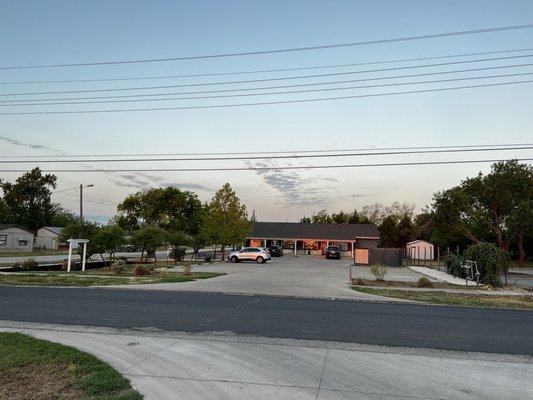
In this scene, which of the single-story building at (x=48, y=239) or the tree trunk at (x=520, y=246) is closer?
the tree trunk at (x=520, y=246)

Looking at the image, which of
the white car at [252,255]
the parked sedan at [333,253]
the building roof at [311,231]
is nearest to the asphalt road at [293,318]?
the white car at [252,255]

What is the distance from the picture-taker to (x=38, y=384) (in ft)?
20.9

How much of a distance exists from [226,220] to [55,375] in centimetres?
3943

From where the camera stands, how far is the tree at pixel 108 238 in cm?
3322

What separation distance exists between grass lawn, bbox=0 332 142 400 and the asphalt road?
302 centimetres

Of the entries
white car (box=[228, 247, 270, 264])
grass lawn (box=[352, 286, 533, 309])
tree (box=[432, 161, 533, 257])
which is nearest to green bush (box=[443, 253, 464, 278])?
grass lawn (box=[352, 286, 533, 309])

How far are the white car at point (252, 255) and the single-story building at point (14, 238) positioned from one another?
37362mm

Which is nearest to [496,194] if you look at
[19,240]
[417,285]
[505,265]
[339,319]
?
[505,265]

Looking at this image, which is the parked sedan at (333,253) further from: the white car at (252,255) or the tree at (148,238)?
the tree at (148,238)

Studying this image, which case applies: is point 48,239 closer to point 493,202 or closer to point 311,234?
point 311,234

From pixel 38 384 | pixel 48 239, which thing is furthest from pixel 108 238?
pixel 48 239

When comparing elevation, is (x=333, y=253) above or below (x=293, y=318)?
above

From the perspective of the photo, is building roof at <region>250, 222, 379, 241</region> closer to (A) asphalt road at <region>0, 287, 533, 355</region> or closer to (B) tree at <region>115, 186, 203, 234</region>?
(B) tree at <region>115, 186, 203, 234</region>

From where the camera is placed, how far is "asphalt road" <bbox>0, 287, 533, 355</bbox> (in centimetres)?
1017
